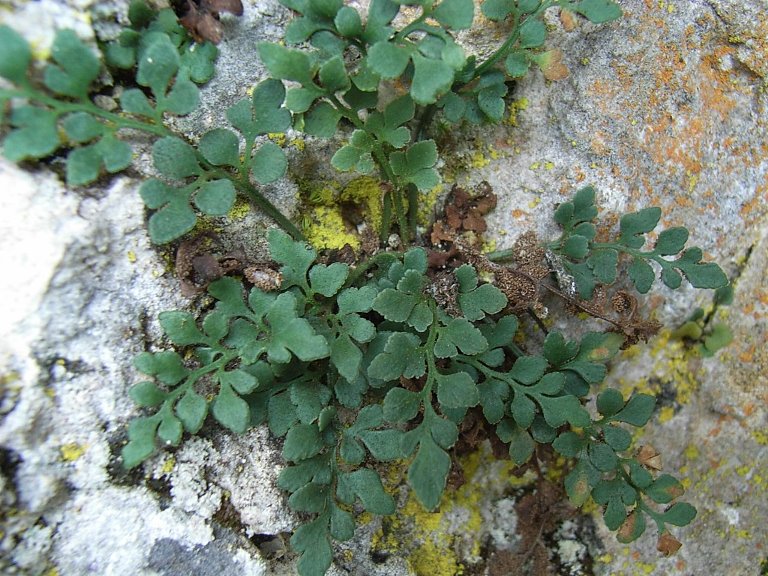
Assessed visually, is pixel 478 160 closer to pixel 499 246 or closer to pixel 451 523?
pixel 499 246

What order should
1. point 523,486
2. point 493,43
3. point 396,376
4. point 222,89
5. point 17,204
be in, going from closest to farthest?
point 17,204 → point 396,376 → point 222,89 → point 493,43 → point 523,486

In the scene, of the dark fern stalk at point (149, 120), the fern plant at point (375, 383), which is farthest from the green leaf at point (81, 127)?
the fern plant at point (375, 383)

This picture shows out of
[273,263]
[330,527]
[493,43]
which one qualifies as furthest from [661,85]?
[330,527]

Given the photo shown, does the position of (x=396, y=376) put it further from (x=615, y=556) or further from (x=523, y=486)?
(x=615, y=556)

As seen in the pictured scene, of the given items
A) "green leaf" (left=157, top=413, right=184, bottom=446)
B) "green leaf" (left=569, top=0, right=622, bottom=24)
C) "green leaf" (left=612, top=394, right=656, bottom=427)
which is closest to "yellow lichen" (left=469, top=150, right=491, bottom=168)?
"green leaf" (left=569, top=0, right=622, bottom=24)

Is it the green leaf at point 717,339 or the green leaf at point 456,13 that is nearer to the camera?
the green leaf at point 456,13

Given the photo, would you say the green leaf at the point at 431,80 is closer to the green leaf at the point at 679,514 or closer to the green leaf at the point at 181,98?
the green leaf at the point at 181,98

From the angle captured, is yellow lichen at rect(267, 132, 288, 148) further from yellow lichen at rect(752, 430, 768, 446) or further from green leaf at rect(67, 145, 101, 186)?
yellow lichen at rect(752, 430, 768, 446)
